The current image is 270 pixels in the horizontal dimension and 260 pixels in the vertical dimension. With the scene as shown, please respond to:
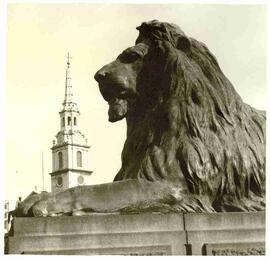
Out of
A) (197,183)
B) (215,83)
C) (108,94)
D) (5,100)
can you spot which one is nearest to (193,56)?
(215,83)

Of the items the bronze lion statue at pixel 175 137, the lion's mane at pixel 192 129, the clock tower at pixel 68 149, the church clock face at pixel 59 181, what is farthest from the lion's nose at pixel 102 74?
the church clock face at pixel 59 181

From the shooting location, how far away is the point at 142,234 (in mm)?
5750

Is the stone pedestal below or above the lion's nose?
below

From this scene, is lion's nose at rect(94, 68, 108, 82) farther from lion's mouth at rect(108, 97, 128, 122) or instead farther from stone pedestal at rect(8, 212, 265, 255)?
stone pedestal at rect(8, 212, 265, 255)

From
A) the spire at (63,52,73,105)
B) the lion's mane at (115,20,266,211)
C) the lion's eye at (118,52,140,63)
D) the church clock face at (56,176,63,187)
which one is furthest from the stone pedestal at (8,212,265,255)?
the church clock face at (56,176,63,187)

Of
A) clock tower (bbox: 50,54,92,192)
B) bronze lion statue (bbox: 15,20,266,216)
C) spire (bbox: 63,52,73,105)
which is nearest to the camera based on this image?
bronze lion statue (bbox: 15,20,266,216)

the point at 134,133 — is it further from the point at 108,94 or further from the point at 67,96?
the point at 67,96

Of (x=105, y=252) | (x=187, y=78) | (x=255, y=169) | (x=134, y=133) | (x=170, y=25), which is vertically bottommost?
(x=105, y=252)

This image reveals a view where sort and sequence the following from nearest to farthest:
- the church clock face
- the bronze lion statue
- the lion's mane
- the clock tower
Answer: the bronze lion statue
the lion's mane
the clock tower
the church clock face

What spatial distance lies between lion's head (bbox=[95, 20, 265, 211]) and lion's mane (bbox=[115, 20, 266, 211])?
0.01 m

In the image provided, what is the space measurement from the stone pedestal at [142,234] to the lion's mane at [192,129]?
0.38 meters

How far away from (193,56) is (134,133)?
3.69 ft

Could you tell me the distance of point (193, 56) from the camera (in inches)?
274

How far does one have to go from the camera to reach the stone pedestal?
5.52 metres
